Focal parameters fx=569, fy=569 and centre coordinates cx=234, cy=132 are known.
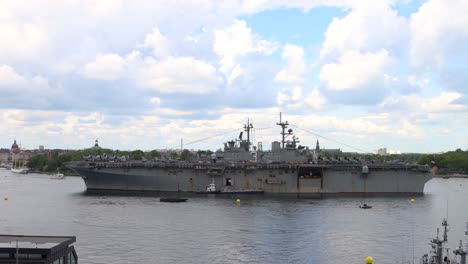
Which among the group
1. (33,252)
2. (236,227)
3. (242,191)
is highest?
(33,252)

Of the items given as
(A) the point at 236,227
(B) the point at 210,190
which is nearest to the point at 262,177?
(B) the point at 210,190

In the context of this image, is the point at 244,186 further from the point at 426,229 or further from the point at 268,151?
the point at 426,229

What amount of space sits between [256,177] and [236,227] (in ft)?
101

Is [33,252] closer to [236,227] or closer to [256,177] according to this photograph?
[236,227]

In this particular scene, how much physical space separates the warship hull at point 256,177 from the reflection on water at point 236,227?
6.43 m

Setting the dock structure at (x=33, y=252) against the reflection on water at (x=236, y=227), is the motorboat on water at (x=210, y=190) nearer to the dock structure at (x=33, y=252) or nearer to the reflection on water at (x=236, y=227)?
the reflection on water at (x=236, y=227)

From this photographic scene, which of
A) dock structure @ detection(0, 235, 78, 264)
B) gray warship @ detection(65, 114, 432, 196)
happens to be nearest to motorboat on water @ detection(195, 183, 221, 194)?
gray warship @ detection(65, 114, 432, 196)

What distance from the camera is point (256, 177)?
262ft

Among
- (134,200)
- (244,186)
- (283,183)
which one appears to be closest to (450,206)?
(283,183)

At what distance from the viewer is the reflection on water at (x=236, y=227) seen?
38000 mm

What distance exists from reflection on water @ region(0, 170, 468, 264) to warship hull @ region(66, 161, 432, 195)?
6.43 metres

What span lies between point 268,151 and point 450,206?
28563 mm

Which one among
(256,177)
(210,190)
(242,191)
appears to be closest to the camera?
(210,190)

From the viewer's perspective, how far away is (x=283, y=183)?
7912 cm
